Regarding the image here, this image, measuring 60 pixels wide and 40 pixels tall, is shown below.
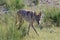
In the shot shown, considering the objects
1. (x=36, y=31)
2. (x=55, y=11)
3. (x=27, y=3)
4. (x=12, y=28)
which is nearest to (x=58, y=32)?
(x=36, y=31)

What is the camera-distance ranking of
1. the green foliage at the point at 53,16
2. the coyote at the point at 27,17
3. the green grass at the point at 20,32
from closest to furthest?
the green grass at the point at 20,32 → the coyote at the point at 27,17 → the green foliage at the point at 53,16

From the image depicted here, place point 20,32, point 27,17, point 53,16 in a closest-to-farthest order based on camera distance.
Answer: point 20,32 < point 27,17 < point 53,16

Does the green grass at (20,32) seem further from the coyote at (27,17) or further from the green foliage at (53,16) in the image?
the coyote at (27,17)

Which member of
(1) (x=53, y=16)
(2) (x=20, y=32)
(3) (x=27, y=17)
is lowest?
(1) (x=53, y=16)

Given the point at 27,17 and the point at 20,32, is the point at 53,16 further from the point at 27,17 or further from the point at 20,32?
the point at 20,32

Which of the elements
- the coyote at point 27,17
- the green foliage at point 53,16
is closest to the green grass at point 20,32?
the green foliage at point 53,16

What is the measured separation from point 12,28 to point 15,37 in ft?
1.02

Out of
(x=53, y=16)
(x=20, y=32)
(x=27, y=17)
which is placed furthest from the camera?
(x=53, y=16)

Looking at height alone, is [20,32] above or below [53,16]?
above

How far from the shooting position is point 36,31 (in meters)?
8.55

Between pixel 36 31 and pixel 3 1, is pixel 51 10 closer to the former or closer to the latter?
pixel 36 31

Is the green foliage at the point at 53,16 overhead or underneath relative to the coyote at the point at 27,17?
underneath

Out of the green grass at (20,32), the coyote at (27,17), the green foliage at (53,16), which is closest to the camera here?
the green grass at (20,32)

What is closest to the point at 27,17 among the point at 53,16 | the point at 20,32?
the point at 20,32
